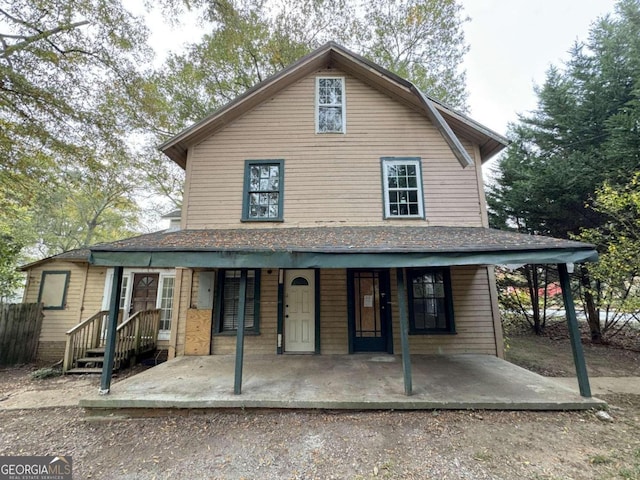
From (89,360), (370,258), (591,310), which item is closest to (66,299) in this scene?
(89,360)

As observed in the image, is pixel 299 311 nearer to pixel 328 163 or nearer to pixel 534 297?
pixel 328 163

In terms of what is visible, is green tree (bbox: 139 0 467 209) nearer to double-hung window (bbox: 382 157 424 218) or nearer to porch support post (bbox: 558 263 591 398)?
double-hung window (bbox: 382 157 424 218)

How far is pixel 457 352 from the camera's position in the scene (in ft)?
20.2

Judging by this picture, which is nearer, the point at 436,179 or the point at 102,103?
the point at 436,179

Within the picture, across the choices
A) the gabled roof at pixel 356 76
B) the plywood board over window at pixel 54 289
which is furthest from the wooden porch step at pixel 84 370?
the gabled roof at pixel 356 76

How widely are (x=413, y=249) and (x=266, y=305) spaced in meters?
3.83

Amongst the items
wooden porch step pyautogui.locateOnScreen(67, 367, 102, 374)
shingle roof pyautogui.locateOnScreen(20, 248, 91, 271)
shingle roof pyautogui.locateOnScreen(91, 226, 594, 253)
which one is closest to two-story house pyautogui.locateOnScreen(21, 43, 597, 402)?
shingle roof pyautogui.locateOnScreen(91, 226, 594, 253)

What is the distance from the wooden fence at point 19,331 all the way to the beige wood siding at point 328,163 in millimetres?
5970

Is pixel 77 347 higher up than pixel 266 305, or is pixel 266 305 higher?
pixel 266 305

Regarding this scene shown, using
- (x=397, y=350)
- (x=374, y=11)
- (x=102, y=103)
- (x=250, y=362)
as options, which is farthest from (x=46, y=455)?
(x=374, y=11)

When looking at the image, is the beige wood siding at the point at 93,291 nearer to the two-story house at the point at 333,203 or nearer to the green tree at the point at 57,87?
the green tree at the point at 57,87

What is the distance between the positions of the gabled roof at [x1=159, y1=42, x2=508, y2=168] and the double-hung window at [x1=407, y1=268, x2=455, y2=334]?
3.21 m

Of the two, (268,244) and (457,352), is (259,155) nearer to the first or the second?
(268,244)

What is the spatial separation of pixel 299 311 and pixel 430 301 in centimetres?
315
